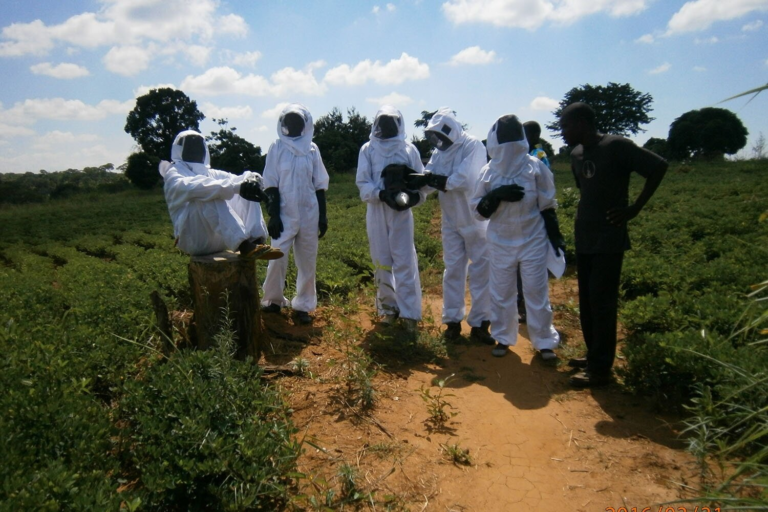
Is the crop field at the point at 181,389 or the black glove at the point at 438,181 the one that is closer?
the crop field at the point at 181,389

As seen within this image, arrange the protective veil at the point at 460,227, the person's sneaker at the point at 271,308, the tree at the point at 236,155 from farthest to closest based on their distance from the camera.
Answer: the tree at the point at 236,155, the person's sneaker at the point at 271,308, the protective veil at the point at 460,227

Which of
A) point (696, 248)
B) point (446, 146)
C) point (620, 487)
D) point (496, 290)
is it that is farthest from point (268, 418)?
point (696, 248)

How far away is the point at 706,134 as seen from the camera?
35.0 m

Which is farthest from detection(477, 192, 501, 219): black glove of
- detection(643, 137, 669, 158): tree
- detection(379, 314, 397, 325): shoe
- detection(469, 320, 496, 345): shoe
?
detection(643, 137, 669, 158): tree

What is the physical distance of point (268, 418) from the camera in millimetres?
3227

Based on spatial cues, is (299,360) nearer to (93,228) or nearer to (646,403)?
(646,403)

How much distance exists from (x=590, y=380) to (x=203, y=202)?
136 inches

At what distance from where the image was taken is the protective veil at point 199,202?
4.08 meters

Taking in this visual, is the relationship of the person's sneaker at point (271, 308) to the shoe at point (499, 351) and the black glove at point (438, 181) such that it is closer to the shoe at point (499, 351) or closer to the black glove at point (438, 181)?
the black glove at point (438, 181)

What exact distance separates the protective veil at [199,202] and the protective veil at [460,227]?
1.90m

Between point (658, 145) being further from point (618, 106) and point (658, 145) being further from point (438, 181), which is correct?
point (438, 181)

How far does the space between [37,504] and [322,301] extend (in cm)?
459

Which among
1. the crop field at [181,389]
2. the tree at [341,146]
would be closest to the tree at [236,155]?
the tree at [341,146]

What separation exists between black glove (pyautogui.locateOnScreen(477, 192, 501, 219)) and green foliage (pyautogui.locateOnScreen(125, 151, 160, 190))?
118ft
